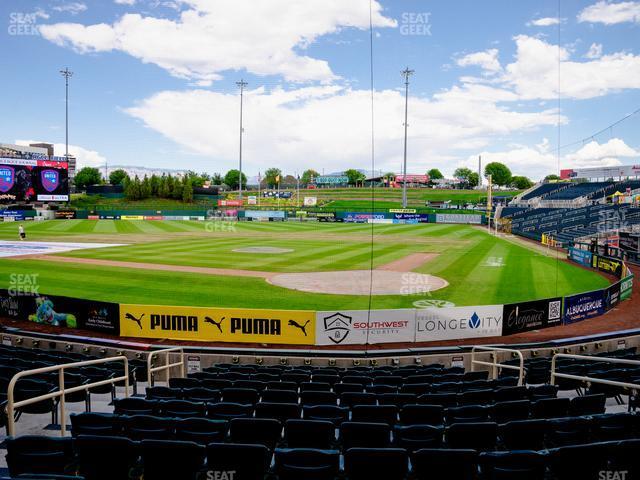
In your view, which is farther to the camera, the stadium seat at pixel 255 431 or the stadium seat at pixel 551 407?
the stadium seat at pixel 551 407

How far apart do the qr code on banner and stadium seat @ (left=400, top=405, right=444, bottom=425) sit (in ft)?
55.0

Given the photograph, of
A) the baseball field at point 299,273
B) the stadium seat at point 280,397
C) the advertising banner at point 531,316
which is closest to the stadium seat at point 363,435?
the stadium seat at point 280,397

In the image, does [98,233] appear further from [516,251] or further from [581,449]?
[581,449]

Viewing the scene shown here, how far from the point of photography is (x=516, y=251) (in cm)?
4572

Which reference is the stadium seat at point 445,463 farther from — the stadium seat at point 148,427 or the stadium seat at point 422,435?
the stadium seat at point 148,427

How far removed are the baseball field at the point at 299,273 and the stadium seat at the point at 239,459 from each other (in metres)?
17.4

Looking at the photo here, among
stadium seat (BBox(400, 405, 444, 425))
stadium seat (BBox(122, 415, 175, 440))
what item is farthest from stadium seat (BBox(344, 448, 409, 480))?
stadium seat (BBox(122, 415, 175, 440))

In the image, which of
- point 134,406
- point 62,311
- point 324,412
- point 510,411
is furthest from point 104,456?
point 62,311

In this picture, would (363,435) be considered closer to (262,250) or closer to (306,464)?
(306,464)

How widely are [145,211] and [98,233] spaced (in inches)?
1261

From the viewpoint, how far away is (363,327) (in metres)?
18.2

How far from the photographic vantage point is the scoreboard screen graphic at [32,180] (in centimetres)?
6372

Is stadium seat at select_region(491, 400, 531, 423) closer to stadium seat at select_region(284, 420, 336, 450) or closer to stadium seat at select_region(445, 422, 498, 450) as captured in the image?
stadium seat at select_region(445, 422, 498, 450)

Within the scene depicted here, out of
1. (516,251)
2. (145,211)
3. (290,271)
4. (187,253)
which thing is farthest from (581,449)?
(145,211)
